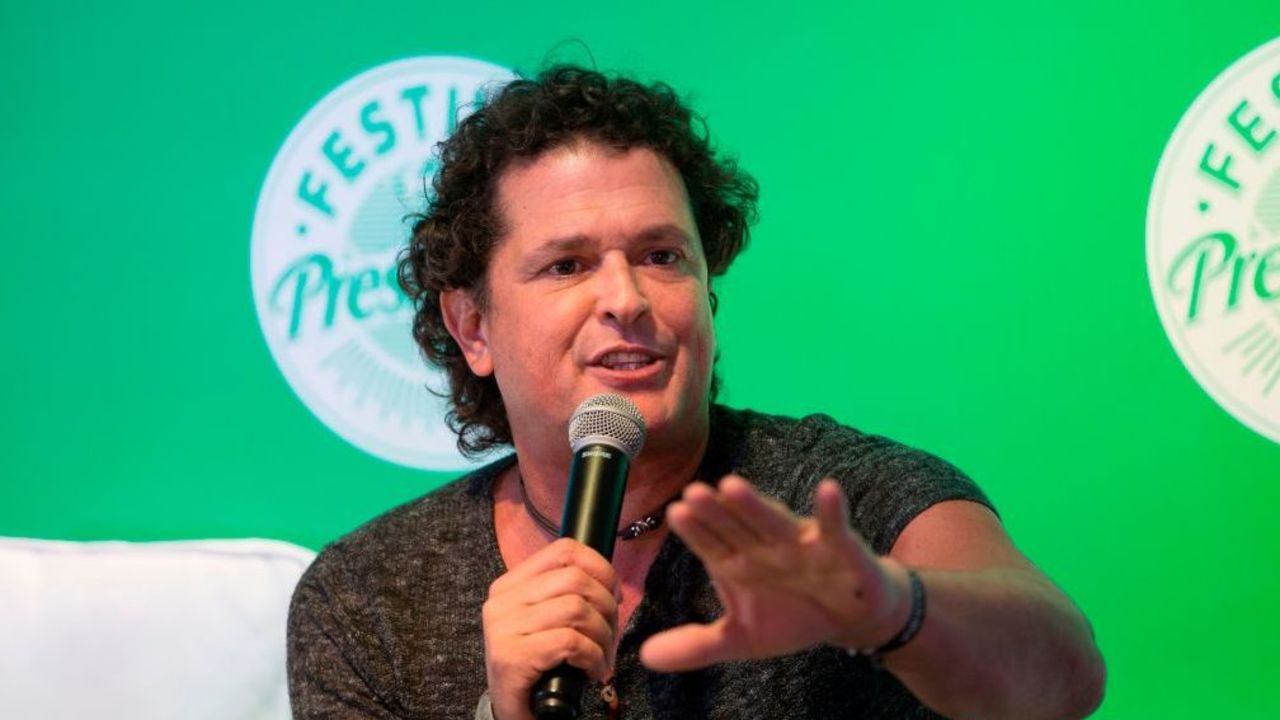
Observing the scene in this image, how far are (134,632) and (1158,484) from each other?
53.1 inches

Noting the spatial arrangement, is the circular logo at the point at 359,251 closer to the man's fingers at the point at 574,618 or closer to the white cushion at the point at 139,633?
the white cushion at the point at 139,633

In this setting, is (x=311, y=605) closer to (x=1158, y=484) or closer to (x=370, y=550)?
(x=370, y=550)

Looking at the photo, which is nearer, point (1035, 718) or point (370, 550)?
point (1035, 718)

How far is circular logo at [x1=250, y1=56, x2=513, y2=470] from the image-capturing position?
6.78 feet

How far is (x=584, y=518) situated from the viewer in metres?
1.17

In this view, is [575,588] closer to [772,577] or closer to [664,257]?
[772,577]

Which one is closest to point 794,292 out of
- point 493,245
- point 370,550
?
point 493,245

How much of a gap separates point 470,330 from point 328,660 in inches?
17.4

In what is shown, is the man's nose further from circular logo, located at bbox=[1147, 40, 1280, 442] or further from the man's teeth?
circular logo, located at bbox=[1147, 40, 1280, 442]

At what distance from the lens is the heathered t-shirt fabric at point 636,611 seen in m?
1.48

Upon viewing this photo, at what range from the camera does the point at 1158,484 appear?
180 cm

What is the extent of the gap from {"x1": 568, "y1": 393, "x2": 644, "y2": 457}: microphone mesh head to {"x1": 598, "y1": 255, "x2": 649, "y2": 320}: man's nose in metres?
0.17

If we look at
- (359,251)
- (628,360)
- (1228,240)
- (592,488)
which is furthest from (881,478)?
(359,251)

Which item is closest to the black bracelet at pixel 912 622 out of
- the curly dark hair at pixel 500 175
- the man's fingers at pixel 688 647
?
the man's fingers at pixel 688 647
